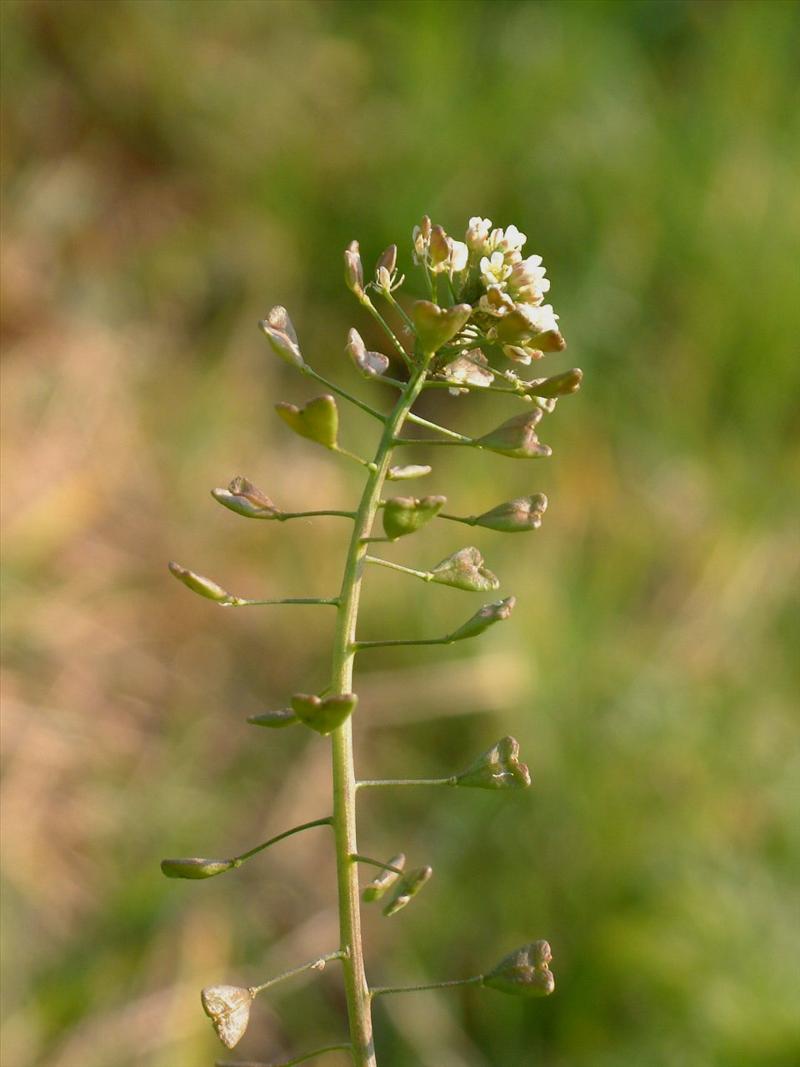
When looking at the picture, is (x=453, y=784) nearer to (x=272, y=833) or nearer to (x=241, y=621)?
(x=272, y=833)

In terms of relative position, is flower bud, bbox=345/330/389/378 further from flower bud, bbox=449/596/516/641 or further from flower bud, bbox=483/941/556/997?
flower bud, bbox=483/941/556/997

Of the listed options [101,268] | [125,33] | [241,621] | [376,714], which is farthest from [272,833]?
[125,33]

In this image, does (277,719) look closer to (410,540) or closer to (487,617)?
(487,617)

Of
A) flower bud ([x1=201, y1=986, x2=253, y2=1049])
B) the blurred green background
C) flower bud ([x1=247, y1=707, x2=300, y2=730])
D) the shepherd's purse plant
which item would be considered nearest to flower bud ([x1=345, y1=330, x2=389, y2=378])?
the shepherd's purse plant

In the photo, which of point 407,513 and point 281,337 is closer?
point 407,513

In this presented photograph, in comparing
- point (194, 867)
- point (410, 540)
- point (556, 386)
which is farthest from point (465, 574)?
point (410, 540)

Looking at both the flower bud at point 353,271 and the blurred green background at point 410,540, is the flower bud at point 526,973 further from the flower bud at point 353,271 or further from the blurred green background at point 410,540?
the blurred green background at point 410,540
